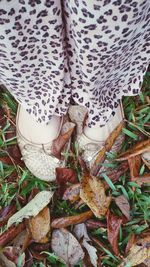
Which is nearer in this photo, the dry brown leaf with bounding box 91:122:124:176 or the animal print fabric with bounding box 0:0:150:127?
the animal print fabric with bounding box 0:0:150:127

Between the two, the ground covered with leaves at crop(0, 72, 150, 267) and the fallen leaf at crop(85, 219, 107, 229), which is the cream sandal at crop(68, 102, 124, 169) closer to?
the ground covered with leaves at crop(0, 72, 150, 267)

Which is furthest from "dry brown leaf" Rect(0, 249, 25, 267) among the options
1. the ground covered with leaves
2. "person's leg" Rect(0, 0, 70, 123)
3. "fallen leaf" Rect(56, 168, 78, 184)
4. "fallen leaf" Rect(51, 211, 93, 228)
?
"person's leg" Rect(0, 0, 70, 123)

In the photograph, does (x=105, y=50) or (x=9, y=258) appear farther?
(x=9, y=258)

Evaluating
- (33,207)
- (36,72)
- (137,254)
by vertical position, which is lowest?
(137,254)

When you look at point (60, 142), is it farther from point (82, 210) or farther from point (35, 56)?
point (35, 56)

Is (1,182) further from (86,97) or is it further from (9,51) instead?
(9,51)

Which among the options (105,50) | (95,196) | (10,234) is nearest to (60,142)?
(95,196)

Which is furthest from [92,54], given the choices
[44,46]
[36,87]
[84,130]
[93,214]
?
[93,214]
